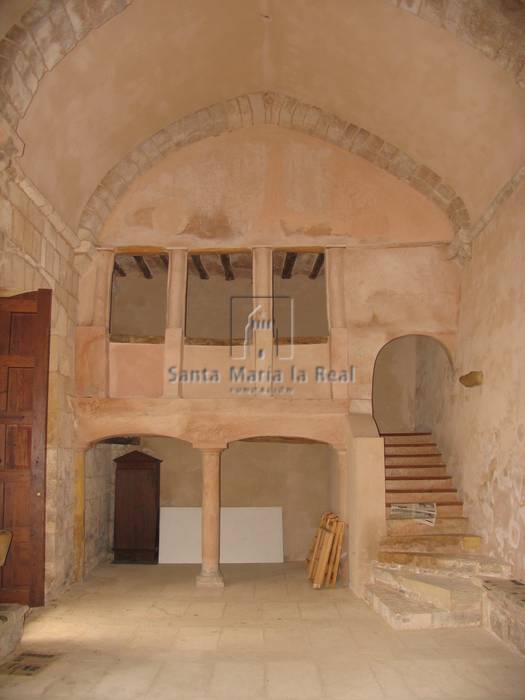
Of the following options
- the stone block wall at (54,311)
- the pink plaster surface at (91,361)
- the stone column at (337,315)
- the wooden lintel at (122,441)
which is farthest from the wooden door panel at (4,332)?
the stone column at (337,315)

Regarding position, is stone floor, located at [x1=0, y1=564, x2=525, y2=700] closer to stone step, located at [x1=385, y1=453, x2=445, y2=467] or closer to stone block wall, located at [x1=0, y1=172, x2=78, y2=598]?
stone block wall, located at [x1=0, y1=172, x2=78, y2=598]

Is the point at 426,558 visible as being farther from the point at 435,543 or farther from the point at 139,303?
the point at 139,303

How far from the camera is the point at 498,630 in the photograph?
578cm

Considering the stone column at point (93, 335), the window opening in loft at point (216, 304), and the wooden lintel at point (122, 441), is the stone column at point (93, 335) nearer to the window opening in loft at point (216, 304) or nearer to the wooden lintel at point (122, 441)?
the wooden lintel at point (122, 441)

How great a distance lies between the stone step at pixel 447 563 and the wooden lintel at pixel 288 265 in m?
5.13

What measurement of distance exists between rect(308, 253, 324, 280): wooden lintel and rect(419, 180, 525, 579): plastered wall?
2.85m

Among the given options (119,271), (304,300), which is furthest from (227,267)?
(119,271)

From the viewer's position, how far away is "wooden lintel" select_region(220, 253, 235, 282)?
35.0 feet

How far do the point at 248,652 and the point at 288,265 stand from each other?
709cm

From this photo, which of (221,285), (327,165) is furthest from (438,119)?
(221,285)

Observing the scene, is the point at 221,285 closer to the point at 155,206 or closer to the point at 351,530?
the point at 155,206

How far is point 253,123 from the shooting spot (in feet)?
29.2

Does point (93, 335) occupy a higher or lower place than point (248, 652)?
higher

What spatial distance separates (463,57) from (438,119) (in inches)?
42.8
